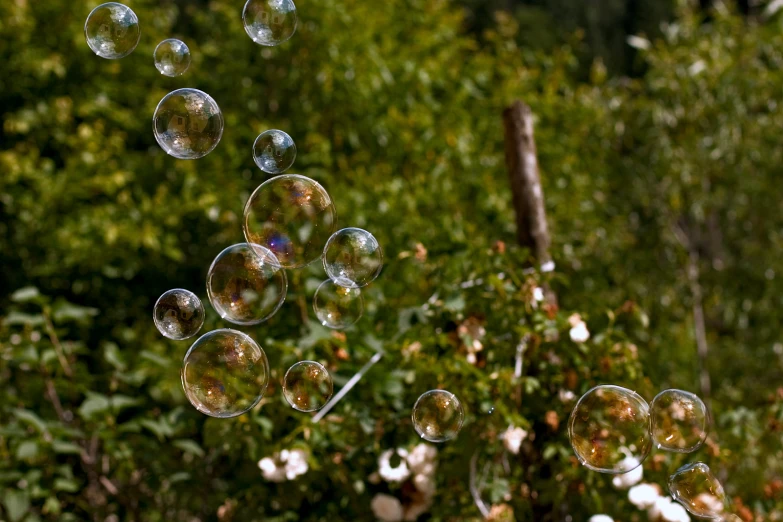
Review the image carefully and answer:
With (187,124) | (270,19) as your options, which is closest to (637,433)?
(187,124)

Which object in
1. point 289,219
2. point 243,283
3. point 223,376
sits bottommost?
point 223,376

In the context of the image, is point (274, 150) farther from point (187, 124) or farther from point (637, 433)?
point (637, 433)

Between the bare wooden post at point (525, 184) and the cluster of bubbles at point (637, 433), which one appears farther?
the bare wooden post at point (525, 184)

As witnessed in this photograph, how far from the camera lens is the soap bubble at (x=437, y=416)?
2.04 meters

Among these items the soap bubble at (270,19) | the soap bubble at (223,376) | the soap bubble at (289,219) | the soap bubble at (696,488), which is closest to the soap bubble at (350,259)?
the soap bubble at (289,219)

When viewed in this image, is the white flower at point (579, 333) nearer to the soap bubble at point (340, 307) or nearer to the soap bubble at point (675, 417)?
the soap bubble at point (675, 417)

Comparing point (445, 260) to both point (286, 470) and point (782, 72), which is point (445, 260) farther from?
point (782, 72)

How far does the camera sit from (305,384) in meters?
2.09

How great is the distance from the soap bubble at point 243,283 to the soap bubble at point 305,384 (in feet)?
0.53

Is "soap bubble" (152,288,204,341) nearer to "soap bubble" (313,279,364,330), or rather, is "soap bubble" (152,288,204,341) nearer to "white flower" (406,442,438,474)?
"soap bubble" (313,279,364,330)

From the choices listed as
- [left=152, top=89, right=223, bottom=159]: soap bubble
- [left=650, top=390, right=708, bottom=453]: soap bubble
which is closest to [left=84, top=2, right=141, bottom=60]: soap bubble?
[left=152, top=89, right=223, bottom=159]: soap bubble

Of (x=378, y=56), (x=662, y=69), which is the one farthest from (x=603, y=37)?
(x=378, y=56)

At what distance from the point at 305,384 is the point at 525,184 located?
0.94 m

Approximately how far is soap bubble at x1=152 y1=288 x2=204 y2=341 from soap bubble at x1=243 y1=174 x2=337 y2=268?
0.73 ft
